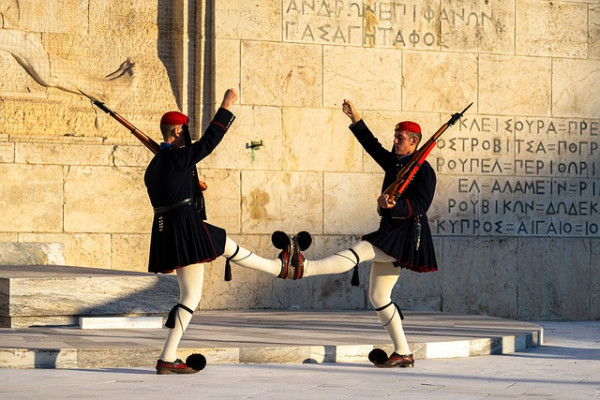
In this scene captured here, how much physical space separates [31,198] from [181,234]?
220 inches

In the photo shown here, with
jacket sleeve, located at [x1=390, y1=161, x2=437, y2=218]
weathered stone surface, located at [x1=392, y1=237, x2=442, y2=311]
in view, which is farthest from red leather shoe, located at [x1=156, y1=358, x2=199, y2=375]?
weathered stone surface, located at [x1=392, y1=237, x2=442, y2=311]

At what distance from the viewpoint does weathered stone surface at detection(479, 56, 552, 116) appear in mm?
14705

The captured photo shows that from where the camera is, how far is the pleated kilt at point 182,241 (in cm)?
792

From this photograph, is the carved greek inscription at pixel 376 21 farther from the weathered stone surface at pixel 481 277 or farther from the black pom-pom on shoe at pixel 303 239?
the black pom-pom on shoe at pixel 303 239

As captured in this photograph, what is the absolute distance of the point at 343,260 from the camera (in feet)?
27.6

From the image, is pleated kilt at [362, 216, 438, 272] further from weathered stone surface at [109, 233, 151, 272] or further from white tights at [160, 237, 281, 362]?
weathered stone surface at [109, 233, 151, 272]

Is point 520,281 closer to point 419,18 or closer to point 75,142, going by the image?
point 419,18

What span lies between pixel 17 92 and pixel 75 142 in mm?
859

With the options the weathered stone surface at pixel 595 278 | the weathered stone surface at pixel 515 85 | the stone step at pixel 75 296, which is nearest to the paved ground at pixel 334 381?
the stone step at pixel 75 296

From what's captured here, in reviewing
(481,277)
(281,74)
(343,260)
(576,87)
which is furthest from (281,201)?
(343,260)

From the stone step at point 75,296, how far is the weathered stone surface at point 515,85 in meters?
5.32

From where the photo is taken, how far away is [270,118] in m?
13.9

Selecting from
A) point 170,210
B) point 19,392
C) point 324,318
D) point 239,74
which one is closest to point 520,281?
point 324,318

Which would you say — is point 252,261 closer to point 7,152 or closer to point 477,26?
point 7,152
